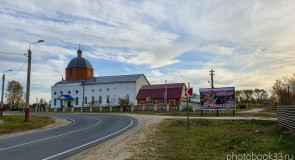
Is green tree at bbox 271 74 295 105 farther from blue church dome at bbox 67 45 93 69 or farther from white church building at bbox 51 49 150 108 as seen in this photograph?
blue church dome at bbox 67 45 93 69

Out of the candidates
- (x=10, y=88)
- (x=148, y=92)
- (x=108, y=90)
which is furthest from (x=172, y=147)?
(x=10, y=88)

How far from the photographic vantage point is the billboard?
27.7 m

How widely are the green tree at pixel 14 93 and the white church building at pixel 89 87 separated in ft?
56.1

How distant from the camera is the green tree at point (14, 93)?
7831 centimetres

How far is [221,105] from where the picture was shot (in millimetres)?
28047

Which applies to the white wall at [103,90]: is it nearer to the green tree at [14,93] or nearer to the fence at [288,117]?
the green tree at [14,93]

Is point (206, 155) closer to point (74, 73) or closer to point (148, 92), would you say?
point (148, 92)

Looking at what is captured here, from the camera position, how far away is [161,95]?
52.9m

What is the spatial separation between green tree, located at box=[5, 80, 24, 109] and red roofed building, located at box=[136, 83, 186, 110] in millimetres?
47031

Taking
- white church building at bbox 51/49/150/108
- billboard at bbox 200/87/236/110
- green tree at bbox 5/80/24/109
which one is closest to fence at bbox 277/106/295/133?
billboard at bbox 200/87/236/110

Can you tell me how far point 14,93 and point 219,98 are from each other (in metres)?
73.5

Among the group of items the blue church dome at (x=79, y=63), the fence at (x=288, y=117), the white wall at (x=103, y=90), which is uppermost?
the blue church dome at (x=79, y=63)

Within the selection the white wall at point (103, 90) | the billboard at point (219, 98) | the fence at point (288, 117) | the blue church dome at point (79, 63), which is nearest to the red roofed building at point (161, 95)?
the white wall at point (103, 90)

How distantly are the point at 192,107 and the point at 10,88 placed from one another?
63.7 metres
